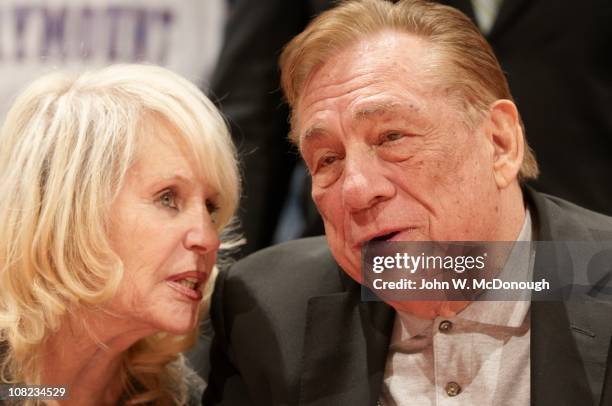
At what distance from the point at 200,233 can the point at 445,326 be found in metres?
0.52

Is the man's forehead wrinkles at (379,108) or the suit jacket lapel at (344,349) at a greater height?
the man's forehead wrinkles at (379,108)

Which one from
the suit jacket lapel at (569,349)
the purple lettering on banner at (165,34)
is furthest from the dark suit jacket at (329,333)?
the purple lettering on banner at (165,34)

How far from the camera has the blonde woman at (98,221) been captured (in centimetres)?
185

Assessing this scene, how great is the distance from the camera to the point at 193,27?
3.19m

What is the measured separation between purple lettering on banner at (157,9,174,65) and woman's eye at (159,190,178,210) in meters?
1.37

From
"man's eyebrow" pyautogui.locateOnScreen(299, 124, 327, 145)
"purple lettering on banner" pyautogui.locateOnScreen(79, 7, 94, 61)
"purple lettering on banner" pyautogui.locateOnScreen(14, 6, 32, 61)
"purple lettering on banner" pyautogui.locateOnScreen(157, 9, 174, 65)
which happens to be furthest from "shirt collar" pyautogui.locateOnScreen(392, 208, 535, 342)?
"purple lettering on banner" pyautogui.locateOnScreen(14, 6, 32, 61)

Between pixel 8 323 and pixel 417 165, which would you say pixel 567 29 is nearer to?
pixel 417 165

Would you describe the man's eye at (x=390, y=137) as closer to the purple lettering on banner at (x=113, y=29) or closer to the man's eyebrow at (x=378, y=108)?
the man's eyebrow at (x=378, y=108)

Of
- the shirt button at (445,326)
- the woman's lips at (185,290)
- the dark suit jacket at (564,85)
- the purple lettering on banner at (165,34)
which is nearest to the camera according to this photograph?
the shirt button at (445,326)

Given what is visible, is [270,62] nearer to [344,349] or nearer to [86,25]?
[86,25]

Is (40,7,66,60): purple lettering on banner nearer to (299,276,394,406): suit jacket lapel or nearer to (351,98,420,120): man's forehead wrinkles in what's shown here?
(299,276,394,406): suit jacket lapel

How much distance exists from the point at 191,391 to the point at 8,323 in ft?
1.59

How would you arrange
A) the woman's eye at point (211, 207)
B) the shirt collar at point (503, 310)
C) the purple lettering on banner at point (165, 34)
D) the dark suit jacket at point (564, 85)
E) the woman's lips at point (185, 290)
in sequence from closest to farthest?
the shirt collar at point (503, 310), the woman's lips at point (185, 290), the woman's eye at point (211, 207), the dark suit jacket at point (564, 85), the purple lettering on banner at point (165, 34)

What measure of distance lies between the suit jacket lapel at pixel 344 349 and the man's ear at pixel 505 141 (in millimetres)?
365
